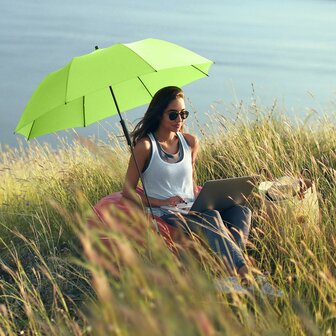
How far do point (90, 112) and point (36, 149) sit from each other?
2834 mm

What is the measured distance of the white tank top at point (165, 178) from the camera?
5.09m

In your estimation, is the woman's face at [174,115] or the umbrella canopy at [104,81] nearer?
the umbrella canopy at [104,81]

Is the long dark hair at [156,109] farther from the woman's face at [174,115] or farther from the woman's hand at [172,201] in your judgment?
the woman's hand at [172,201]

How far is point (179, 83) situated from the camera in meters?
5.91

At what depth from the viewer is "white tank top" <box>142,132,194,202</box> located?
5.09 meters

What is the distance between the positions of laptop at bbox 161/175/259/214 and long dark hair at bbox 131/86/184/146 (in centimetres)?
64

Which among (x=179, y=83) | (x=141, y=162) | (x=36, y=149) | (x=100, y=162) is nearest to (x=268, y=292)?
(x=141, y=162)

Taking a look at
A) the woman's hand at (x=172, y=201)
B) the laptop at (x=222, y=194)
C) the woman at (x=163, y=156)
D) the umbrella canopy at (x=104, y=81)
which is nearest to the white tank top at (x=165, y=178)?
the woman at (x=163, y=156)

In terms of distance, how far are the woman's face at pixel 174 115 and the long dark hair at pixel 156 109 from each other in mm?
25

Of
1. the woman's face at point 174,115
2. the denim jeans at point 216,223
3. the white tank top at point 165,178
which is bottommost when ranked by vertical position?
the denim jeans at point 216,223

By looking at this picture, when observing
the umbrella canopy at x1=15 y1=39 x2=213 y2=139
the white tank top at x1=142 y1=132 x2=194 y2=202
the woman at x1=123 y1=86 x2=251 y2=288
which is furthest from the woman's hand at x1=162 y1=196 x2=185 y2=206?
the umbrella canopy at x1=15 y1=39 x2=213 y2=139

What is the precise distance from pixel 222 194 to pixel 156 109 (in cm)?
79

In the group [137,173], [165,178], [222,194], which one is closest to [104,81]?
[137,173]

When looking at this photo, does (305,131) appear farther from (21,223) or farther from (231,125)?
(21,223)
